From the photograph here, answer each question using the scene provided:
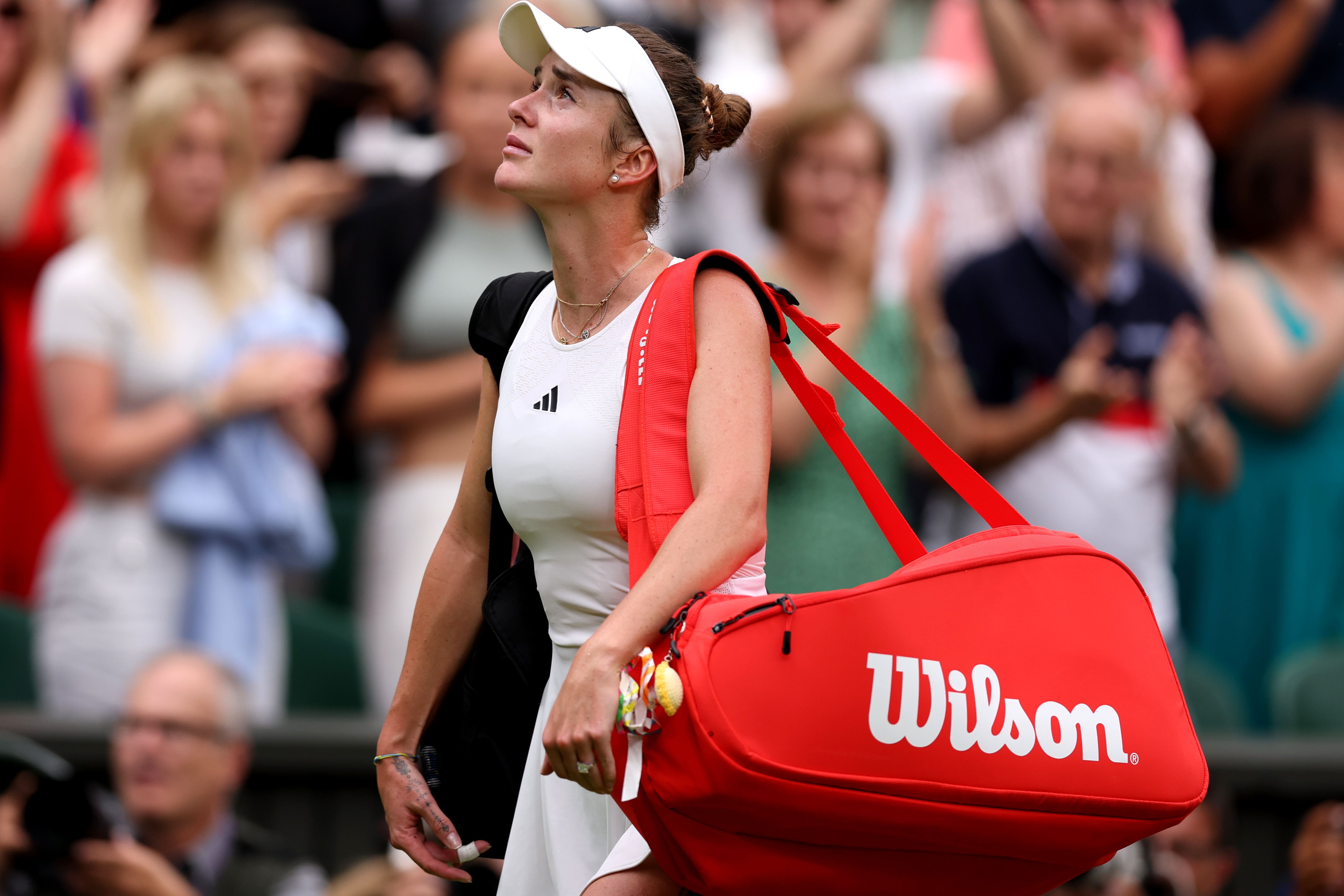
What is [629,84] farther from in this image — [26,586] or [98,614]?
[26,586]

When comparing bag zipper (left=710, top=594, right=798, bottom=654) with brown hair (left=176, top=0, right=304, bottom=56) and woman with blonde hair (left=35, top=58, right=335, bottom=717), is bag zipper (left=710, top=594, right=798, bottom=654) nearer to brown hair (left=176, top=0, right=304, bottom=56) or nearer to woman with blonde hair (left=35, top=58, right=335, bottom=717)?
woman with blonde hair (left=35, top=58, right=335, bottom=717)

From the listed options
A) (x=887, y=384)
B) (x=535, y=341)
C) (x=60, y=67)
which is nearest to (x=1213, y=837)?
(x=887, y=384)

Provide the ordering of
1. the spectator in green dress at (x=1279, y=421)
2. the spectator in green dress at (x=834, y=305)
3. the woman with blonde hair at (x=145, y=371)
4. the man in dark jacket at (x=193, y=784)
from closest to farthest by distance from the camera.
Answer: the man in dark jacket at (x=193, y=784) < the spectator in green dress at (x=834, y=305) < the woman with blonde hair at (x=145, y=371) < the spectator in green dress at (x=1279, y=421)

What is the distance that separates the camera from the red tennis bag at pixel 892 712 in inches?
86.0

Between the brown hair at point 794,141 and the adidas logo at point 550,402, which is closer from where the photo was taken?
the adidas logo at point 550,402

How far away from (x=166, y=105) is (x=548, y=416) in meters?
3.17

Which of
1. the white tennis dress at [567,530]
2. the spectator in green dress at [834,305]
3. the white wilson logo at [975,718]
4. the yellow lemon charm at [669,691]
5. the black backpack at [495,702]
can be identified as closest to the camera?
the yellow lemon charm at [669,691]

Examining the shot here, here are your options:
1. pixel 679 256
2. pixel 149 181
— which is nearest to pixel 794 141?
pixel 679 256

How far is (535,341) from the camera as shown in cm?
266

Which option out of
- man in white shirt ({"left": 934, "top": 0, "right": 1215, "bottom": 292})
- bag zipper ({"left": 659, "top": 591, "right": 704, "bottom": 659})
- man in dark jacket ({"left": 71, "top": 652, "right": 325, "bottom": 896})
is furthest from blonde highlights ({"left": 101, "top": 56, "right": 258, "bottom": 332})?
bag zipper ({"left": 659, "top": 591, "right": 704, "bottom": 659})

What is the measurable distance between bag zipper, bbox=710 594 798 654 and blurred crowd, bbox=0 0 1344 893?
6.65 ft

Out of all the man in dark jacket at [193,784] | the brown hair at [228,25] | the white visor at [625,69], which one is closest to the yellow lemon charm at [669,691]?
the white visor at [625,69]

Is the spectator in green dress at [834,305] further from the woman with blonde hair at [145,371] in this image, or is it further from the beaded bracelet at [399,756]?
the beaded bracelet at [399,756]

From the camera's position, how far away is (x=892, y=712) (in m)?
2.25
